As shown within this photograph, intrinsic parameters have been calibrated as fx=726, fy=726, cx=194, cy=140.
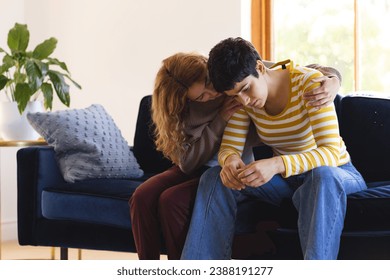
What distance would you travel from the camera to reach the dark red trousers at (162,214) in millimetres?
2230

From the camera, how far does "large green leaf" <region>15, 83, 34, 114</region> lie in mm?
3381

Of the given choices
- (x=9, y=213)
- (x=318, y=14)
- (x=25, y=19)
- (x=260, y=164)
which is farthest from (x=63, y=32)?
(x=260, y=164)

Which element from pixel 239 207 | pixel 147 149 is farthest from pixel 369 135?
pixel 147 149

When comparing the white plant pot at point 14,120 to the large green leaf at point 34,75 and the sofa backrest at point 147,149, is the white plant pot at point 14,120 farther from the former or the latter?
the sofa backrest at point 147,149

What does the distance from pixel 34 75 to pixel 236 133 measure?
59.3 inches

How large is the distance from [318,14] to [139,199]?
1.83 m

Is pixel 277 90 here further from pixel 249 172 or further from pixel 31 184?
pixel 31 184

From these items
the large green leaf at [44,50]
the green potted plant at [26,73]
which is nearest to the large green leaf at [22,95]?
the green potted plant at [26,73]

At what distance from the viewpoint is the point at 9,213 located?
13.8ft

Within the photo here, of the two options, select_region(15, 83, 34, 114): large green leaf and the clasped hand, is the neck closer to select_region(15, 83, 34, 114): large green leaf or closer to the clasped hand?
the clasped hand

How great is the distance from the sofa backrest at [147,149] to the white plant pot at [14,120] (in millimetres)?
633

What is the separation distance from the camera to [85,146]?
2.89 metres

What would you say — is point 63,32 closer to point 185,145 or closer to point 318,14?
point 318,14

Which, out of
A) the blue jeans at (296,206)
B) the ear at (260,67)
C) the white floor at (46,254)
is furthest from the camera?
the white floor at (46,254)
